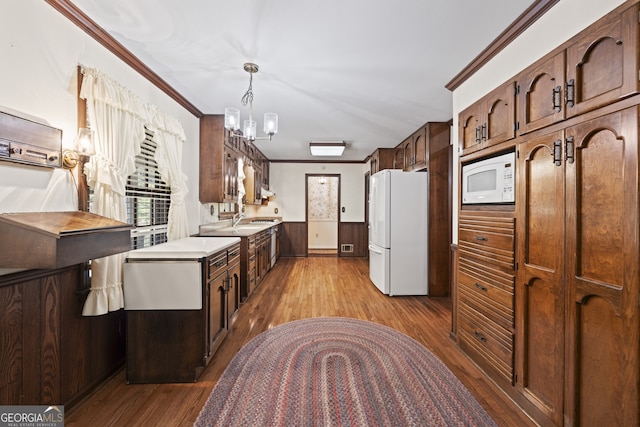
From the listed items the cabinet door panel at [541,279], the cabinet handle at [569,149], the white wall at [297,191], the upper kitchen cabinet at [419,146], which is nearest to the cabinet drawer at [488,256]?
the cabinet door panel at [541,279]

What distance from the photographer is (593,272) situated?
1.38 meters

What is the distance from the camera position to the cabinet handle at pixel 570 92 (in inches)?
58.1

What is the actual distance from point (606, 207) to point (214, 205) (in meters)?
4.09

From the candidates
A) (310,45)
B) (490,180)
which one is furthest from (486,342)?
(310,45)

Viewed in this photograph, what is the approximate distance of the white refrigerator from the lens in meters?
4.10

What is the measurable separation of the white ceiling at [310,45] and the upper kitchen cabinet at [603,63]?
1.72ft

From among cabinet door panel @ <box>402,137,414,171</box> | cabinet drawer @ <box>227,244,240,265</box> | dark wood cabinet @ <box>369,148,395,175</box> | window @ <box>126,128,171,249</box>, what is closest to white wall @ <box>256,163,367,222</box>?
dark wood cabinet @ <box>369,148,395,175</box>

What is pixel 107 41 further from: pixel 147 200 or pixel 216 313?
pixel 216 313

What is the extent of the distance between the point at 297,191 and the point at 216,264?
16.3 feet

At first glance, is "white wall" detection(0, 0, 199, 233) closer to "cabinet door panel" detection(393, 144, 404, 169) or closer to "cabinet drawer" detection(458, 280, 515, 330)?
"cabinet drawer" detection(458, 280, 515, 330)

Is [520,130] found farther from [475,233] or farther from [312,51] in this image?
[312,51]

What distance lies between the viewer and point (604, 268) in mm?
1326

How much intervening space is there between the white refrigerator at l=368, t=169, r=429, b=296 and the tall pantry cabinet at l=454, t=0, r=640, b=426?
207 cm

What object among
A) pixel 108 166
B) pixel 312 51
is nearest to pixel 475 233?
pixel 312 51
